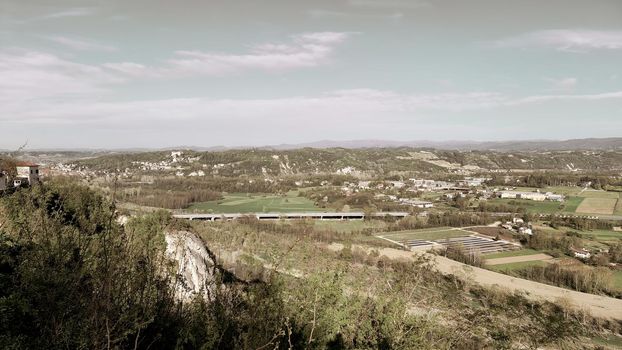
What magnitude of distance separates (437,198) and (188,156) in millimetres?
103493

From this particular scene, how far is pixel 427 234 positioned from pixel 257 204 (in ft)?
140

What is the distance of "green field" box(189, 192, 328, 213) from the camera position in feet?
274

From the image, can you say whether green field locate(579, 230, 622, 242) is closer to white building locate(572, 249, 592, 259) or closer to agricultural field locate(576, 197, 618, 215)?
white building locate(572, 249, 592, 259)

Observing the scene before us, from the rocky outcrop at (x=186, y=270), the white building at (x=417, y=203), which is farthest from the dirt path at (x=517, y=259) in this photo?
the white building at (x=417, y=203)

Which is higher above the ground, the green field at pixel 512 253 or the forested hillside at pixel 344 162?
the forested hillside at pixel 344 162

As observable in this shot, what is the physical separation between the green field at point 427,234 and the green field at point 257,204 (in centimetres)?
2639

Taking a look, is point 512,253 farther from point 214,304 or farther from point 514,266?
point 214,304

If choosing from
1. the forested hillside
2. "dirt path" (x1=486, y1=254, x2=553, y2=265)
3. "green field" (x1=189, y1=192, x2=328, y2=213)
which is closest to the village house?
"dirt path" (x1=486, y1=254, x2=553, y2=265)

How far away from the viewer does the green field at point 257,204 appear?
83500mm

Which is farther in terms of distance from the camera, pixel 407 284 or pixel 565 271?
pixel 565 271

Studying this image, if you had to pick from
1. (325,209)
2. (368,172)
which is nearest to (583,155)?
(368,172)

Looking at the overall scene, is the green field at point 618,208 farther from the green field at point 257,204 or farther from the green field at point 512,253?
the green field at point 257,204

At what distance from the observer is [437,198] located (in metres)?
96.4

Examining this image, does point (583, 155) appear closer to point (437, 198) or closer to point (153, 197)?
point (437, 198)
